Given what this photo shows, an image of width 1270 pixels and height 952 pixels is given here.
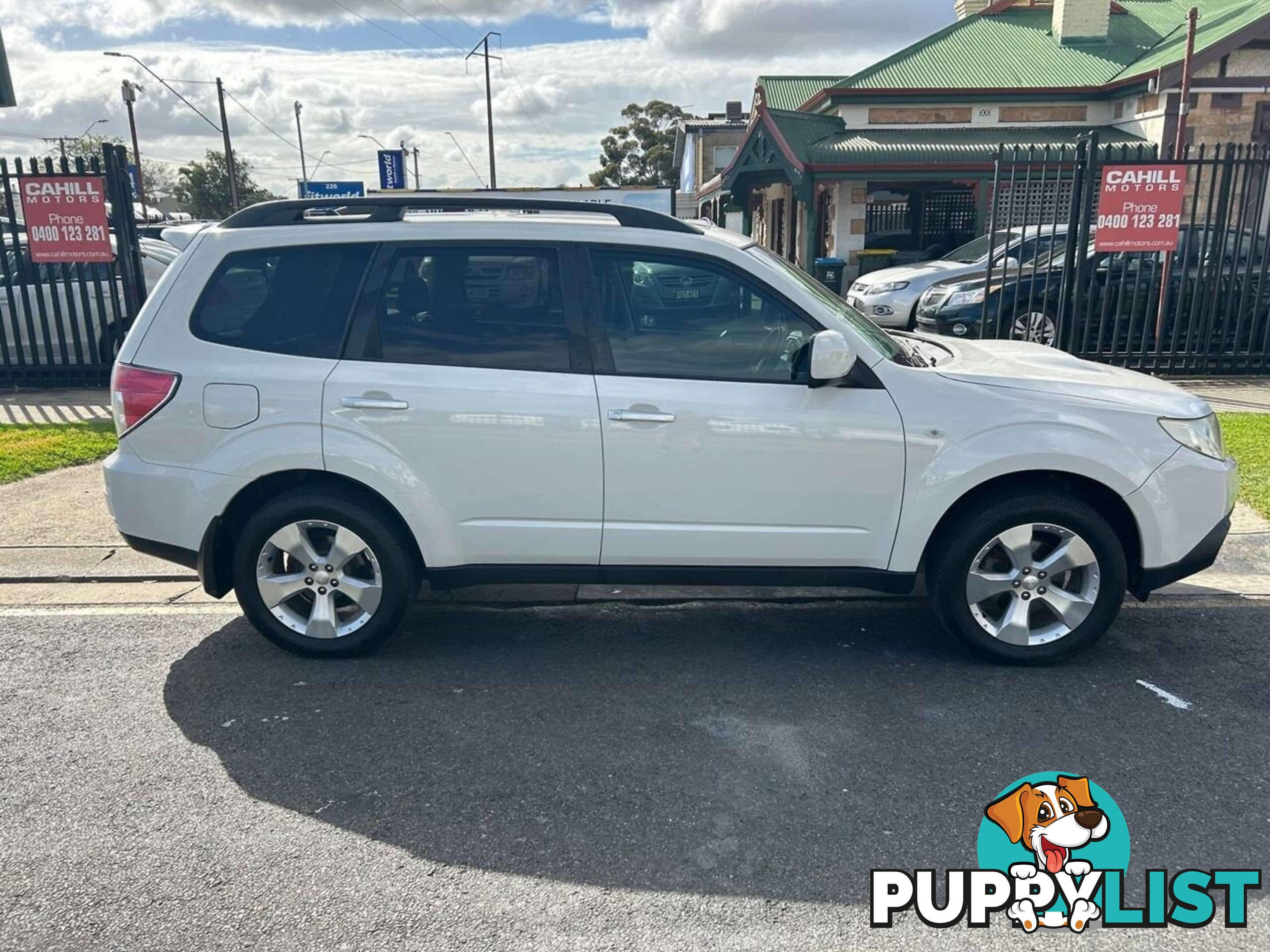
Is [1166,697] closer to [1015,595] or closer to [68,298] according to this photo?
[1015,595]

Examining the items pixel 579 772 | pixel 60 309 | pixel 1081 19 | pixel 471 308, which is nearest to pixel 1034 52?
pixel 1081 19

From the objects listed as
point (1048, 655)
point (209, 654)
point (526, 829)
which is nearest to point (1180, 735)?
point (1048, 655)

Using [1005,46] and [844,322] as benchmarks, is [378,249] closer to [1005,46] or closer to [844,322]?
[844,322]

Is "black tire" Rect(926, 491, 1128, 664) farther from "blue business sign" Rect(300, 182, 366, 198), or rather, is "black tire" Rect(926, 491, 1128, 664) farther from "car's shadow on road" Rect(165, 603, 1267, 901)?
"blue business sign" Rect(300, 182, 366, 198)

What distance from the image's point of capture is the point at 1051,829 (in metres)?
3.21

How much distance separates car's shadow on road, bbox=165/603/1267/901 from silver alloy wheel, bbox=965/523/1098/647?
206 mm

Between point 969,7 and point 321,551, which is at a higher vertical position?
point 969,7

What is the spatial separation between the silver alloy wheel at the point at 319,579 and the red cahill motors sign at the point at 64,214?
7225 millimetres

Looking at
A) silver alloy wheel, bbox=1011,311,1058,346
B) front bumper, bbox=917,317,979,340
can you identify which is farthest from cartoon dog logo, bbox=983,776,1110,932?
front bumper, bbox=917,317,979,340

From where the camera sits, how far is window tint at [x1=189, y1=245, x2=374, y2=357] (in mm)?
4203

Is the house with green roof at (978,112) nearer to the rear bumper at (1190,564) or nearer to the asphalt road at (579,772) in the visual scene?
the rear bumper at (1190,564)

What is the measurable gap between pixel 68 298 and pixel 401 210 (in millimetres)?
7354

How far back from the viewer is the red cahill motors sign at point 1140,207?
9.38 meters

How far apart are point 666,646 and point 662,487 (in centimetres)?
87
